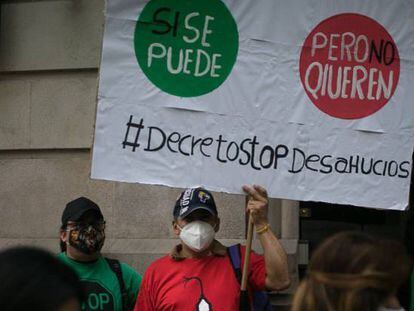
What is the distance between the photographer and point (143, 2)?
4496 mm

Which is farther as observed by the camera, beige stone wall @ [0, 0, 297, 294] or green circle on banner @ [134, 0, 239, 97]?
beige stone wall @ [0, 0, 297, 294]

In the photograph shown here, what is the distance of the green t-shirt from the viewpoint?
4781 mm

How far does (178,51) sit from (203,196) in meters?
0.81

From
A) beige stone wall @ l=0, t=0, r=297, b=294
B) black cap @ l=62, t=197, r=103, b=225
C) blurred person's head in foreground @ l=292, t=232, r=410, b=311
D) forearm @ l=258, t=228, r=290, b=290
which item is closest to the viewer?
blurred person's head in foreground @ l=292, t=232, r=410, b=311

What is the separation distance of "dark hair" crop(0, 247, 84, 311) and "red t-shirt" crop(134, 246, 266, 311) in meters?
2.34

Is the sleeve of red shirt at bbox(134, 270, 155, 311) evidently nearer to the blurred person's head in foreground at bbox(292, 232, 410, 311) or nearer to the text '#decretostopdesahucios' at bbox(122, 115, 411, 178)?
the text '#decretostopdesahucios' at bbox(122, 115, 411, 178)

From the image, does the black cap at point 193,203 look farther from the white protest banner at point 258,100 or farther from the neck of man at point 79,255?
the neck of man at point 79,255

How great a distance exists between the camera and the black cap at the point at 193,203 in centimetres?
461

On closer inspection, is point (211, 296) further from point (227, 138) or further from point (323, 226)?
point (323, 226)

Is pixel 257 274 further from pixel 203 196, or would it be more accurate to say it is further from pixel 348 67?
pixel 348 67

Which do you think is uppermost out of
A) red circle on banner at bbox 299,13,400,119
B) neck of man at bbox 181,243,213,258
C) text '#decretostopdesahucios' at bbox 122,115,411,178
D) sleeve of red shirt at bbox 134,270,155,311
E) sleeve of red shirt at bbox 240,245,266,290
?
red circle on banner at bbox 299,13,400,119

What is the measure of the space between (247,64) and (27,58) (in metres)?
3.04

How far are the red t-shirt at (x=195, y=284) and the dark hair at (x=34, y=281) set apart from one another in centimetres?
234

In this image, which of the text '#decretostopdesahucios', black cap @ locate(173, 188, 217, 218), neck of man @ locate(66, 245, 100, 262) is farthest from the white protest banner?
neck of man @ locate(66, 245, 100, 262)
